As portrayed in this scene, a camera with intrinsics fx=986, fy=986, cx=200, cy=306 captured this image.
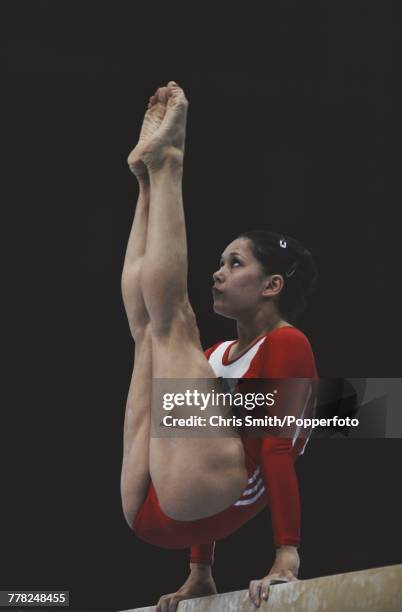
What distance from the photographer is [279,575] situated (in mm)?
2113

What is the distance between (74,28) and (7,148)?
686mm

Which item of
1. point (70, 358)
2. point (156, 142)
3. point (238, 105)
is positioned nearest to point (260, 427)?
point (156, 142)

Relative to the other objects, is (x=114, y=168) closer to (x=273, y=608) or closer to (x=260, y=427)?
(x=260, y=427)

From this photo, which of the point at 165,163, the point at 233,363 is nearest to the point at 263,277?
the point at 233,363

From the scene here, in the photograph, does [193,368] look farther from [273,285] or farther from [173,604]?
[173,604]

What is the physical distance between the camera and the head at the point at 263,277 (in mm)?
2586

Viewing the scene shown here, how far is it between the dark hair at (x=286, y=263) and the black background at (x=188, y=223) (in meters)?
2.07

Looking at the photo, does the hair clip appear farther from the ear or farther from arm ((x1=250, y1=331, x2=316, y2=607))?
arm ((x1=250, y1=331, x2=316, y2=607))

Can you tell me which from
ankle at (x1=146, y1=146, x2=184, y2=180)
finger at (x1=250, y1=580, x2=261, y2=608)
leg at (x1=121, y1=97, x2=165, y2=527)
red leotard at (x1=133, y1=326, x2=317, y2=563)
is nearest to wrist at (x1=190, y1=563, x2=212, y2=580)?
red leotard at (x1=133, y1=326, x2=317, y2=563)

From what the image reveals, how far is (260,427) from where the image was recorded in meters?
2.36

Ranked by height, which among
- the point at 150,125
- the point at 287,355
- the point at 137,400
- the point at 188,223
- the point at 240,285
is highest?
the point at 188,223

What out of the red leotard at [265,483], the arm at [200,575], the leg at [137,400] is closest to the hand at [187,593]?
the arm at [200,575]

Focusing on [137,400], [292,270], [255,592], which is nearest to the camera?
[255,592]

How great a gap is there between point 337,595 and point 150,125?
4.34 feet
